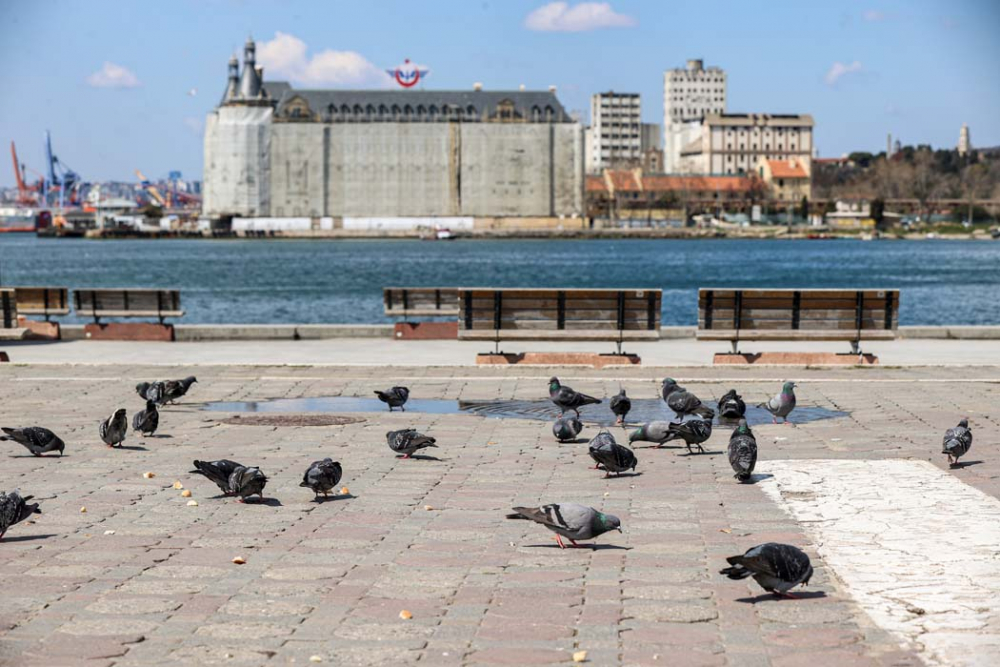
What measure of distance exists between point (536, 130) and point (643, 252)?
22571 mm

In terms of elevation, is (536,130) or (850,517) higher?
(536,130)

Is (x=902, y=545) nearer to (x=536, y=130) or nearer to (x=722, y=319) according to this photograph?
(x=722, y=319)

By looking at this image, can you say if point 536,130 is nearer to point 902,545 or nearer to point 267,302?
point 267,302

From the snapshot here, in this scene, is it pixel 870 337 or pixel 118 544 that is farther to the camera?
pixel 870 337

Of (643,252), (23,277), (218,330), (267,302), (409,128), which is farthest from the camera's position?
(409,128)

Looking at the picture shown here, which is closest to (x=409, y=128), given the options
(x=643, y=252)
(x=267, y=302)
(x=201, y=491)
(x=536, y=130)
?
(x=536, y=130)

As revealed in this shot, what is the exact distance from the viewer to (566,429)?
40.4 feet

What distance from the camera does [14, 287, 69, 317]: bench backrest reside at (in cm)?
2295

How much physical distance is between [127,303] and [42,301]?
1386 mm

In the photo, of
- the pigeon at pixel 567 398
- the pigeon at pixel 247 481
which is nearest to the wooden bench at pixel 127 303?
the pigeon at pixel 567 398

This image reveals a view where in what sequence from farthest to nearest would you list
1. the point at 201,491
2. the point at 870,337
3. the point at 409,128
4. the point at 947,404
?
the point at 409,128 → the point at 870,337 → the point at 947,404 → the point at 201,491

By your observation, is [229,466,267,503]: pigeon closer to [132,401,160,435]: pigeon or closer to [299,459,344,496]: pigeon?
[299,459,344,496]: pigeon

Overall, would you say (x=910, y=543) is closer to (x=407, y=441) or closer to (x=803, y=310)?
(x=407, y=441)

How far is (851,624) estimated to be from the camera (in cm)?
669
